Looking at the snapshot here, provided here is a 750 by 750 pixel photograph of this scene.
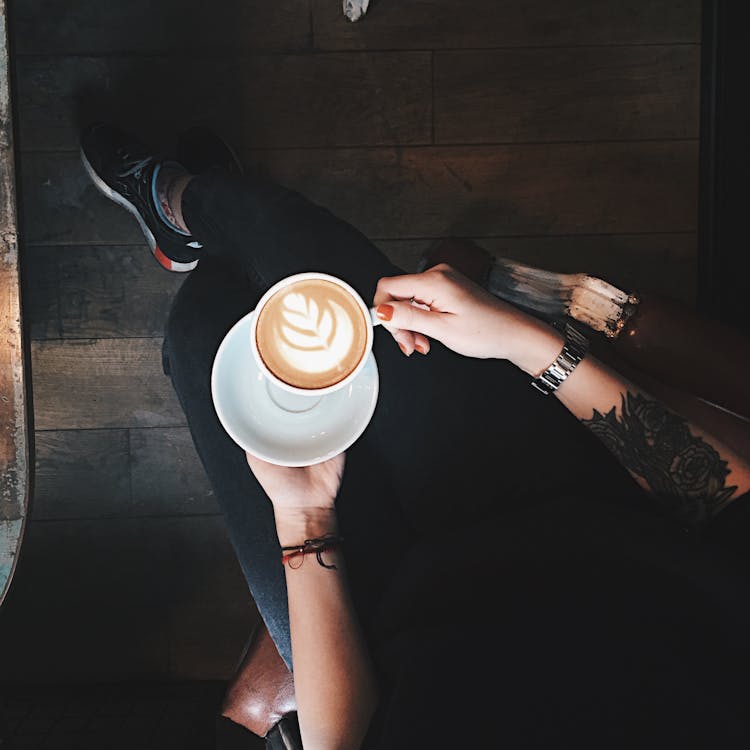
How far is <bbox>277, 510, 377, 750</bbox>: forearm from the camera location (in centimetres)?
91

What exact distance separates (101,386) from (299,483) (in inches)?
33.7

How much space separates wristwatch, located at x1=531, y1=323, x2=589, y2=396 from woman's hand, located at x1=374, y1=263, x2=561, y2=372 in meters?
0.02

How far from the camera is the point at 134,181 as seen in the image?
1429 millimetres

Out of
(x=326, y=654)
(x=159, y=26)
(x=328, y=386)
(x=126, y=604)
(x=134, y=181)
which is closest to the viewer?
(x=328, y=386)

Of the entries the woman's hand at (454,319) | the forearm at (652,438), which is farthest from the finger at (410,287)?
A: the forearm at (652,438)

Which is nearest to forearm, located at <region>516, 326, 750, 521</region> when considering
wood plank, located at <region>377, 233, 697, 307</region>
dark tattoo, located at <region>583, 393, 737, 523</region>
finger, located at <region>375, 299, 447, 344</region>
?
dark tattoo, located at <region>583, 393, 737, 523</region>

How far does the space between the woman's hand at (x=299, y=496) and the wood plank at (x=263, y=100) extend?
949 mm

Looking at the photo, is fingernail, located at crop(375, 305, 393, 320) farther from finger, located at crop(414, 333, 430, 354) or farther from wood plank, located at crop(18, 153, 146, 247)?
wood plank, located at crop(18, 153, 146, 247)

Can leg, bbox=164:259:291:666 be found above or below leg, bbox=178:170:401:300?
below

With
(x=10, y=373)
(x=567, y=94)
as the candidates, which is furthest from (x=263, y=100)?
(x=10, y=373)

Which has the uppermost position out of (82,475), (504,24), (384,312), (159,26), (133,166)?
(504,24)

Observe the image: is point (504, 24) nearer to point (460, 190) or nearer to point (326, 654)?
point (460, 190)

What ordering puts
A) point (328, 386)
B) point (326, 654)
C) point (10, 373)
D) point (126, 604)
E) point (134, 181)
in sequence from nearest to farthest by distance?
1. point (328, 386)
2. point (326, 654)
3. point (10, 373)
4. point (134, 181)
5. point (126, 604)

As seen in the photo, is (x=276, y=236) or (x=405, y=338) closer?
(x=405, y=338)
